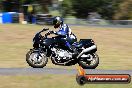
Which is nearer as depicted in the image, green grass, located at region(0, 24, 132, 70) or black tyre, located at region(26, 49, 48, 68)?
black tyre, located at region(26, 49, 48, 68)

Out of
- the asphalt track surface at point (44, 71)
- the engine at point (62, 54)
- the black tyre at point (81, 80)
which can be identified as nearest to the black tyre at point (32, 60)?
the asphalt track surface at point (44, 71)

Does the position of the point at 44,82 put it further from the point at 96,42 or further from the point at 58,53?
the point at 96,42

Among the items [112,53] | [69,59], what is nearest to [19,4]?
[112,53]

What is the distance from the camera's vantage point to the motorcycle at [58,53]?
598 inches

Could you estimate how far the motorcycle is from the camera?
15180 mm

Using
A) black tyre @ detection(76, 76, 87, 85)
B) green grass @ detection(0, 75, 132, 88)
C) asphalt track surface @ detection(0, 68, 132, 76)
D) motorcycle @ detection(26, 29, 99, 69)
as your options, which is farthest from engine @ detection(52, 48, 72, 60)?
black tyre @ detection(76, 76, 87, 85)

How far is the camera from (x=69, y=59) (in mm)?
15750

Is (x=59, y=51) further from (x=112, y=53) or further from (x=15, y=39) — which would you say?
(x=15, y=39)

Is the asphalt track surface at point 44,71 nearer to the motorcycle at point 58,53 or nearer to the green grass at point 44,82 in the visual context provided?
the motorcycle at point 58,53

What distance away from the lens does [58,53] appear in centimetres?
1554

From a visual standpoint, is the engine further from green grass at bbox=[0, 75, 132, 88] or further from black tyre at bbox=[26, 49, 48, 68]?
green grass at bbox=[0, 75, 132, 88]

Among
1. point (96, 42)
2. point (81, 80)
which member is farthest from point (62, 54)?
point (96, 42)

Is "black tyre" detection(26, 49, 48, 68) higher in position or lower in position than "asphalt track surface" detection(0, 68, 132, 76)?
higher

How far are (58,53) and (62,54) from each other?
0.18 meters
